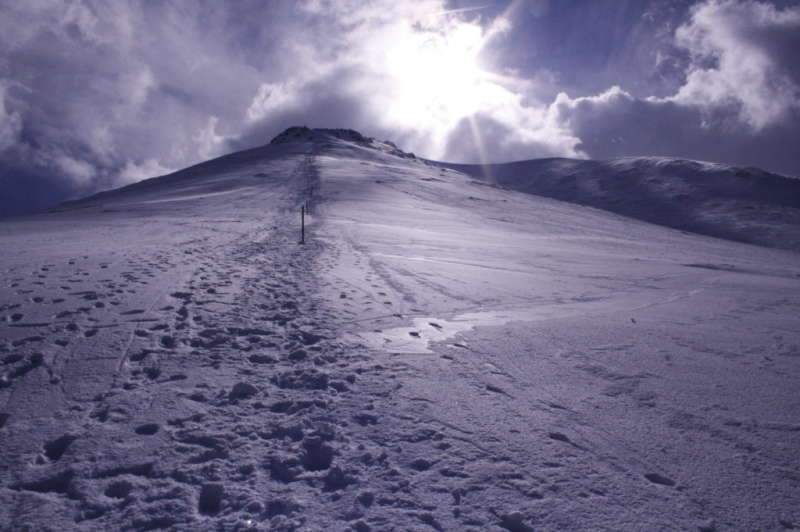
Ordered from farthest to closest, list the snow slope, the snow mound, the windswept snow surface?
the snow mound
the snow slope
the windswept snow surface

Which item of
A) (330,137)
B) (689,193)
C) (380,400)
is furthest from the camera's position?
(330,137)

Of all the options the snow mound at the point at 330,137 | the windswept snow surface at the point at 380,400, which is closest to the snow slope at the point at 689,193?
the snow mound at the point at 330,137

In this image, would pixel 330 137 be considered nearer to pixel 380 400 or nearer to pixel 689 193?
pixel 689 193

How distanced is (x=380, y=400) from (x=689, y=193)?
7118cm

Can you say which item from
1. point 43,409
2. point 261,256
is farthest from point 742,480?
point 261,256

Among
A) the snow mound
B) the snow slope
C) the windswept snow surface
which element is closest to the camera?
the windswept snow surface

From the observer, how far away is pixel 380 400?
4.04 metres

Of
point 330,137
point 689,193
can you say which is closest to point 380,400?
point 689,193

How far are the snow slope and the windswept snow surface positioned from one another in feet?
161

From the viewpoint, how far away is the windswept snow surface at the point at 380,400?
2824 mm

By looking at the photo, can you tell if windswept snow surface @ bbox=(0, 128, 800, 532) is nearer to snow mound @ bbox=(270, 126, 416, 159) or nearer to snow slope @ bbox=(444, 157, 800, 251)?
snow slope @ bbox=(444, 157, 800, 251)

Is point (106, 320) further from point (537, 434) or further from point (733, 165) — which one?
point (733, 165)

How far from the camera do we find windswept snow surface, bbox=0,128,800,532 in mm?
2824

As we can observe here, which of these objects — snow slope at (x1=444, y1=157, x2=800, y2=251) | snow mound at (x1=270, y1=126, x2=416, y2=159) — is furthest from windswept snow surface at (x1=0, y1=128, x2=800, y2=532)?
snow mound at (x1=270, y1=126, x2=416, y2=159)
